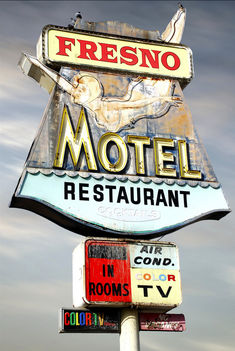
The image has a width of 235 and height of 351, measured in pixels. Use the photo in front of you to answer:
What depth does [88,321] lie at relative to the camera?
2322cm

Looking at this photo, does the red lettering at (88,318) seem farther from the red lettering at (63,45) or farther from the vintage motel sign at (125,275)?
the red lettering at (63,45)

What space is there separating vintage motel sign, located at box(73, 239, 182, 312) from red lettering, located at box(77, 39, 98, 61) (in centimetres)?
734

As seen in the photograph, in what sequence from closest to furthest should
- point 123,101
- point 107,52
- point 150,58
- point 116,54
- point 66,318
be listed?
point 66,318
point 123,101
point 107,52
point 116,54
point 150,58

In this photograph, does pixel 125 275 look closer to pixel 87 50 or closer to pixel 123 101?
pixel 123 101

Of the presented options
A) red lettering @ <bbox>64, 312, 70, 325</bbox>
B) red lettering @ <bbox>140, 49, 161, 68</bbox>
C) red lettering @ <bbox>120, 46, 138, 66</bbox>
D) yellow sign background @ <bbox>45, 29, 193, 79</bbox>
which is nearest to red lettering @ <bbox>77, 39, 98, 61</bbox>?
yellow sign background @ <bbox>45, 29, 193, 79</bbox>

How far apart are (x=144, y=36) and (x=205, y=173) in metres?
6.28

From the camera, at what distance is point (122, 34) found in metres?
28.0

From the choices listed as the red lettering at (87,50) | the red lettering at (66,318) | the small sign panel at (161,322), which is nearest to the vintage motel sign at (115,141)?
the red lettering at (87,50)

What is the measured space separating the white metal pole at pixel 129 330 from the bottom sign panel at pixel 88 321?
20 cm

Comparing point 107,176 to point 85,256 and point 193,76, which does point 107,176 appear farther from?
point 193,76

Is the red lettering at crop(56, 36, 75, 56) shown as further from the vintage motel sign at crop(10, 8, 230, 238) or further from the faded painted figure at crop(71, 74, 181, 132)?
the faded painted figure at crop(71, 74, 181, 132)

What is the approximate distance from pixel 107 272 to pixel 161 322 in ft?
8.56

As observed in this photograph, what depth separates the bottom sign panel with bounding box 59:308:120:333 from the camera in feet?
75.5

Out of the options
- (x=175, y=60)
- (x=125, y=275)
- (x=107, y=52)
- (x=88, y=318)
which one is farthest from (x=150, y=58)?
(x=88, y=318)
